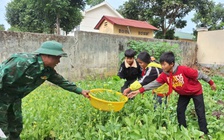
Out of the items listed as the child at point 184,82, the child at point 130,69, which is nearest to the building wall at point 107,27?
the child at point 130,69

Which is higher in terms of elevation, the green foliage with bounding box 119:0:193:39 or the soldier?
the green foliage with bounding box 119:0:193:39

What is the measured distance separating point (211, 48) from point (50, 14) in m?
11.9

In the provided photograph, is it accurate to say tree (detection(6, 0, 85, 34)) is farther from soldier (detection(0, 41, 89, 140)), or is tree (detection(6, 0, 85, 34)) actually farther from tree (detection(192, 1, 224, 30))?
soldier (detection(0, 41, 89, 140))

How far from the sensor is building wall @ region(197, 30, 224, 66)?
9.20m

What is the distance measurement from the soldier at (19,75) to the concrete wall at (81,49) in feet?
10.2

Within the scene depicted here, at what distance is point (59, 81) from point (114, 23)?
14148mm

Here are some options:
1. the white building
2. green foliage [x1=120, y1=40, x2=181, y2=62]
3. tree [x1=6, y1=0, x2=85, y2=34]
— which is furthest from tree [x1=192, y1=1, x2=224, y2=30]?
green foliage [x1=120, y1=40, x2=181, y2=62]

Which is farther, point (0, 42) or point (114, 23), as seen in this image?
point (114, 23)

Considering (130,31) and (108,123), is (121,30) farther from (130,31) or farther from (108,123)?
(108,123)

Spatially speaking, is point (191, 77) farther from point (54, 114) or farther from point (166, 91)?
point (54, 114)

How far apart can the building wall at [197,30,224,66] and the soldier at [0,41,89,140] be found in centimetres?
907

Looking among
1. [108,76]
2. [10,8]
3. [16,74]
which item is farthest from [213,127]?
[10,8]

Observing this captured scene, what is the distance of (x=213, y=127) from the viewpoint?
2527mm

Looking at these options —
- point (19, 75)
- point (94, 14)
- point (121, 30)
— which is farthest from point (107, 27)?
point (19, 75)
